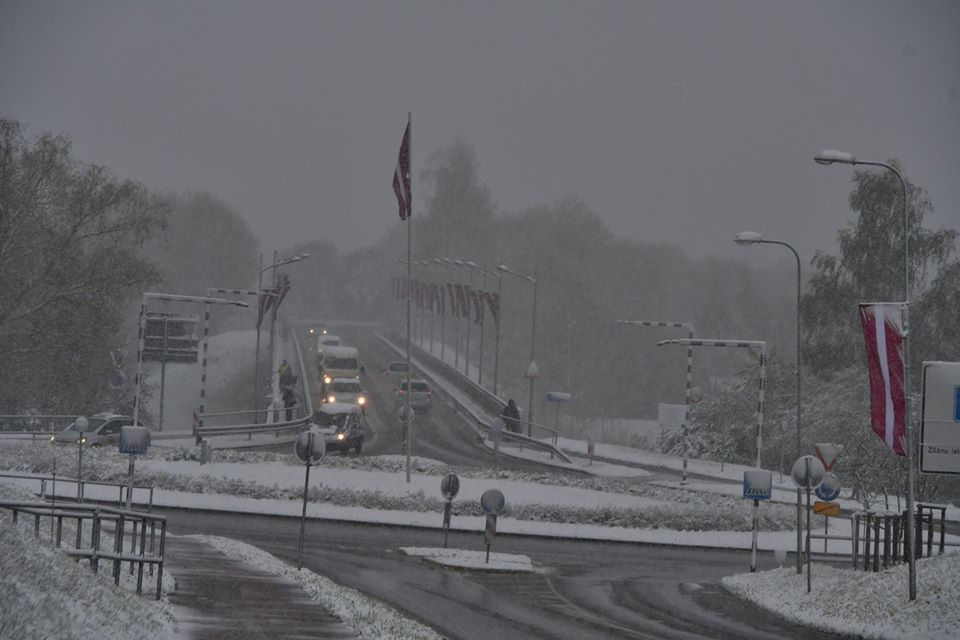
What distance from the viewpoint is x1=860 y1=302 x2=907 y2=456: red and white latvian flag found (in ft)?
64.8

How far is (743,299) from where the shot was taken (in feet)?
461

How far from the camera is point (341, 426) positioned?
2063 inches

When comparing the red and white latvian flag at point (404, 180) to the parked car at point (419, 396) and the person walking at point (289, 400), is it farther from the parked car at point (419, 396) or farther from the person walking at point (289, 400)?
the parked car at point (419, 396)

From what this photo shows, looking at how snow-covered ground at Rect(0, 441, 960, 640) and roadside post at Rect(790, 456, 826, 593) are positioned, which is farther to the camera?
roadside post at Rect(790, 456, 826, 593)

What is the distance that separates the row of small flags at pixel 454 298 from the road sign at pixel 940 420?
19.5 meters

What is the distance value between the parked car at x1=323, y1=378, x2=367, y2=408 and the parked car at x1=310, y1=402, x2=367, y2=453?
14578mm

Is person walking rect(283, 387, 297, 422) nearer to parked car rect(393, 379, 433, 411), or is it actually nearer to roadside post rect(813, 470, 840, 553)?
parked car rect(393, 379, 433, 411)

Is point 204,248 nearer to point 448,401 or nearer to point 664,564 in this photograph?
point 448,401

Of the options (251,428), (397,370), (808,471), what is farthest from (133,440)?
(397,370)

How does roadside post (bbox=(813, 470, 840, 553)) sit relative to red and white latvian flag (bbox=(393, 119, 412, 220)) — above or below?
below

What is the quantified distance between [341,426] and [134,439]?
25.7 metres

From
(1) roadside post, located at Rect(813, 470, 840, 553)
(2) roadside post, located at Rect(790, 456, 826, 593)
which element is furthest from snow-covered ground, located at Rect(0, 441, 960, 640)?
(2) roadside post, located at Rect(790, 456, 826, 593)

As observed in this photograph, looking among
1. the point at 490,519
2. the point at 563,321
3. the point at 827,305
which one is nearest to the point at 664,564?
the point at 490,519

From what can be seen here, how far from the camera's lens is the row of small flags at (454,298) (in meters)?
68.8
